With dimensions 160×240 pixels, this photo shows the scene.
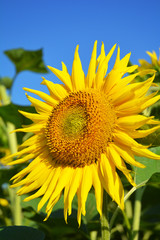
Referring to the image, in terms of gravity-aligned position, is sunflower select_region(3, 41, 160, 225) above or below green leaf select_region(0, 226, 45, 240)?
above

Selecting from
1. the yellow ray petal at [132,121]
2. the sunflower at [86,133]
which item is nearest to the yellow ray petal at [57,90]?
the sunflower at [86,133]

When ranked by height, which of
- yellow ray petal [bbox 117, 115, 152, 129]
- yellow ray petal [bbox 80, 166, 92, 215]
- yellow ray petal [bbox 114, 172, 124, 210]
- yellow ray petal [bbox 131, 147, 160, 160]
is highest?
yellow ray petal [bbox 117, 115, 152, 129]

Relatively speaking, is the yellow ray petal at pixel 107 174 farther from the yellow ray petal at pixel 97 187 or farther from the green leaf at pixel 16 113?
the green leaf at pixel 16 113

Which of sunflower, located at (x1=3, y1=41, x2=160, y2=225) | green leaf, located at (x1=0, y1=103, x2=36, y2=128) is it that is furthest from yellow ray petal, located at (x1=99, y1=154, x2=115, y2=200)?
green leaf, located at (x1=0, y1=103, x2=36, y2=128)

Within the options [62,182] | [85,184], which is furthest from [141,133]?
[62,182]

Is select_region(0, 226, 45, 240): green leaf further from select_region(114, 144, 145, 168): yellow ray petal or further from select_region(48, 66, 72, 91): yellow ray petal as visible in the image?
select_region(48, 66, 72, 91): yellow ray petal

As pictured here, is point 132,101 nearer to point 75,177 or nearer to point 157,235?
point 75,177
